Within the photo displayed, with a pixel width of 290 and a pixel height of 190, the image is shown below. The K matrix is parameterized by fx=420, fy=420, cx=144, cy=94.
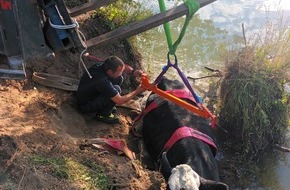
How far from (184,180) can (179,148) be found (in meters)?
0.99

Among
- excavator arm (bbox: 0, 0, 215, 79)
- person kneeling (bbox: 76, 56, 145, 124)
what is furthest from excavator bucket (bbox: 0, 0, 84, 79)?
person kneeling (bbox: 76, 56, 145, 124)

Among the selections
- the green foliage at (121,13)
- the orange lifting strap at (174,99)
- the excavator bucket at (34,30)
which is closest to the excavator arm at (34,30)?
the excavator bucket at (34,30)

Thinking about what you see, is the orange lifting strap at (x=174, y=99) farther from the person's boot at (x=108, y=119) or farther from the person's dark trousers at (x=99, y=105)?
the person's boot at (x=108, y=119)

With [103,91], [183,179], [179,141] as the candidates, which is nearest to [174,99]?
[179,141]

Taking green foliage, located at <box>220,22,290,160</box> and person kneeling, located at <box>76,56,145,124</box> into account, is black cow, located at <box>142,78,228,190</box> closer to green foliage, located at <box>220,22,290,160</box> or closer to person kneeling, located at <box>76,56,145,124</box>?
person kneeling, located at <box>76,56,145,124</box>

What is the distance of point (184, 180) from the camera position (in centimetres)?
427

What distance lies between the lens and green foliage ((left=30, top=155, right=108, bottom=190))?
422 centimetres

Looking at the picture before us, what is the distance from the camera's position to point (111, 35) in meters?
4.92

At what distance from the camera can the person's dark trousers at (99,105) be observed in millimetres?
6094

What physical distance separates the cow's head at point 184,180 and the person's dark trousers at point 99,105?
73.2 inches

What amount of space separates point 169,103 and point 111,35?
159cm

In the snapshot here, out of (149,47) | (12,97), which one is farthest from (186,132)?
(149,47)

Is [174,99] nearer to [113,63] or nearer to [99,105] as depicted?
[113,63]

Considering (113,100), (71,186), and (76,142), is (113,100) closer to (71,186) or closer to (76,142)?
(76,142)
